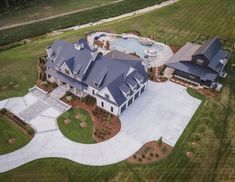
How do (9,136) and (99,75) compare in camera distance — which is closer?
(9,136)

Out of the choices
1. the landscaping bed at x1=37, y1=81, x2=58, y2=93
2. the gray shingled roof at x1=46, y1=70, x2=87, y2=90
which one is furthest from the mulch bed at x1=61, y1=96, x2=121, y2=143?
the landscaping bed at x1=37, y1=81, x2=58, y2=93

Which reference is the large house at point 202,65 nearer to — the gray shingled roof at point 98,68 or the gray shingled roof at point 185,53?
the gray shingled roof at point 185,53

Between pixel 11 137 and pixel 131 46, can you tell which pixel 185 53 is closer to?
pixel 131 46

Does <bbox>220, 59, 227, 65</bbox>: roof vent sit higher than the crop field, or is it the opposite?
<bbox>220, 59, 227, 65</bbox>: roof vent

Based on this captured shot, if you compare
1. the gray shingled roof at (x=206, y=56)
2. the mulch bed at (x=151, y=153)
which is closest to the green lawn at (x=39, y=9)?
the gray shingled roof at (x=206, y=56)

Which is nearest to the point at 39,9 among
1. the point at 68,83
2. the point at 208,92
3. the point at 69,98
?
the point at 68,83

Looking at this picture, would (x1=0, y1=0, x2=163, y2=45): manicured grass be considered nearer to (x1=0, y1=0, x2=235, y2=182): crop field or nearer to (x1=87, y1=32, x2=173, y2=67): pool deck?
(x1=0, y1=0, x2=235, y2=182): crop field

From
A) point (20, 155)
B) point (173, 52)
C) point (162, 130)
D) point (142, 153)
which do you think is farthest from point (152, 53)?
point (20, 155)
